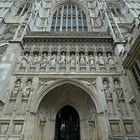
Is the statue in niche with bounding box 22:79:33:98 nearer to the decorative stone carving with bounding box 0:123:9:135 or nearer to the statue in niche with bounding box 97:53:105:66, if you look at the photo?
the decorative stone carving with bounding box 0:123:9:135

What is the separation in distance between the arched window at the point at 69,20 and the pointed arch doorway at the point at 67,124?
9.40 m

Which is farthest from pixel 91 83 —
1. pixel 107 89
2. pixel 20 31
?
pixel 20 31

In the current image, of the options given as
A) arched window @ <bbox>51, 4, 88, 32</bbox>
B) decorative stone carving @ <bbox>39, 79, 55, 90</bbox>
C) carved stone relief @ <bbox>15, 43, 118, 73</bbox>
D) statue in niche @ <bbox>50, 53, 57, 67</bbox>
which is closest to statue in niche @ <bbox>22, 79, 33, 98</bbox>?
decorative stone carving @ <bbox>39, 79, 55, 90</bbox>

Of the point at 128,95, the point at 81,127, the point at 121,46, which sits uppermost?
the point at 121,46

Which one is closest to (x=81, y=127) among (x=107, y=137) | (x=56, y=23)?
(x=107, y=137)

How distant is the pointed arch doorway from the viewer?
9117 millimetres

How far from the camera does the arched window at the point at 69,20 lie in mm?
16395

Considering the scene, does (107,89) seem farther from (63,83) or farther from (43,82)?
(43,82)

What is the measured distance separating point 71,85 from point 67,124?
8.75 ft

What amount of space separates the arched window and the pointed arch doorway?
940 cm

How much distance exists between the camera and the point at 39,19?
1638 cm

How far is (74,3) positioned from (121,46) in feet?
41.5

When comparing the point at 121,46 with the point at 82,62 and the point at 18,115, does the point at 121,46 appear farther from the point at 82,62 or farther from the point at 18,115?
the point at 18,115

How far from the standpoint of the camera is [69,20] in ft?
58.1
